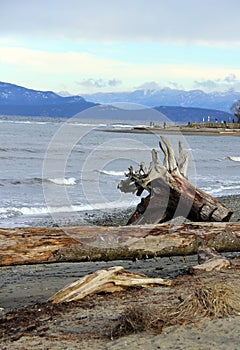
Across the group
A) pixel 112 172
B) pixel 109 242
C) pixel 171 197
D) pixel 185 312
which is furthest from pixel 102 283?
pixel 112 172

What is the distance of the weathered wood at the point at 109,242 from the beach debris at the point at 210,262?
1418mm

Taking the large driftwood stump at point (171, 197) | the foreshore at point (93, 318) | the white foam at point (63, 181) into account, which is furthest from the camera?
the white foam at point (63, 181)

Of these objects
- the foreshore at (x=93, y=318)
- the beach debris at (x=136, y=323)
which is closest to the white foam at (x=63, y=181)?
the foreshore at (x=93, y=318)

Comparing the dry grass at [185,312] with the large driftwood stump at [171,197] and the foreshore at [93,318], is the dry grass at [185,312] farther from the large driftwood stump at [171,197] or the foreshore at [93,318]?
the large driftwood stump at [171,197]

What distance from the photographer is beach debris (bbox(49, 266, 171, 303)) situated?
18.7 feet

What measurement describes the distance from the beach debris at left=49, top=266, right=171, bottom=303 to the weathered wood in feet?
7.40

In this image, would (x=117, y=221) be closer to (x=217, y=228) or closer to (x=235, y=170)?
(x=217, y=228)

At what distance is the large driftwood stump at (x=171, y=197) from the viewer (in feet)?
35.1

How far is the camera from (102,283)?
19.3ft

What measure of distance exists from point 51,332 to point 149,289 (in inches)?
61.1

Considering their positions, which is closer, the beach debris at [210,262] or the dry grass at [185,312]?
the dry grass at [185,312]

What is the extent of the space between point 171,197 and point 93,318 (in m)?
6.00

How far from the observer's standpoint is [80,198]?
20500mm

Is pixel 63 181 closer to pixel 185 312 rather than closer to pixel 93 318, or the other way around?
pixel 93 318
